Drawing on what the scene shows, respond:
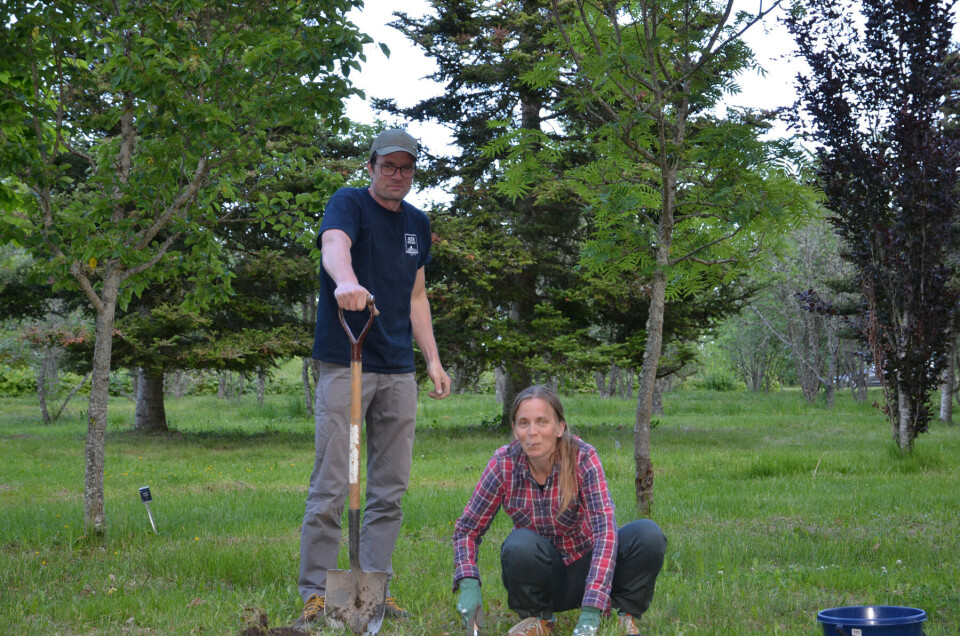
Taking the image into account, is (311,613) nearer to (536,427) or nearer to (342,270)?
(536,427)

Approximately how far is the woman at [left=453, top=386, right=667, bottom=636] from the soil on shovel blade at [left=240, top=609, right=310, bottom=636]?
63cm

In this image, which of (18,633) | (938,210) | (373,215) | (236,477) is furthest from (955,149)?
(18,633)

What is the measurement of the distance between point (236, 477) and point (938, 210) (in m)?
8.64

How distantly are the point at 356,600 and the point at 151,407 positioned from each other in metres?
14.6

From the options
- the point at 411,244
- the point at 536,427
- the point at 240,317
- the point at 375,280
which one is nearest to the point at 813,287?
the point at 240,317

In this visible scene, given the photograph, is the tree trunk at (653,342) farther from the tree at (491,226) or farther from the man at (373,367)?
the tree at (491,226)

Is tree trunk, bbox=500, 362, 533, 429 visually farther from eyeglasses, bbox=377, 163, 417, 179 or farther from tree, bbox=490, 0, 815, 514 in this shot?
eyeglasses, bbox=377, 163, 417, 179

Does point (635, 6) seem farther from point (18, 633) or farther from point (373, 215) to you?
point (18, 633)

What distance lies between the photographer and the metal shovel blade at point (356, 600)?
3342 mm

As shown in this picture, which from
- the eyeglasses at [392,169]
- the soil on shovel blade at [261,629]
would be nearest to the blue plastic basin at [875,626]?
the soil on shovel blade at [261,629]

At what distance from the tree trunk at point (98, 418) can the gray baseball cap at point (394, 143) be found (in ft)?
9.47

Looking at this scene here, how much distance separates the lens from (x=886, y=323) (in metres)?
10.5

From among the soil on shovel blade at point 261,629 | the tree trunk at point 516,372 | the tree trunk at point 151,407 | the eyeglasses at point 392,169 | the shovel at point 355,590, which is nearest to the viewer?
the soil on shovel blade at point 261,629

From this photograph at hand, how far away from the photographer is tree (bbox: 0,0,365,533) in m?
5.21
